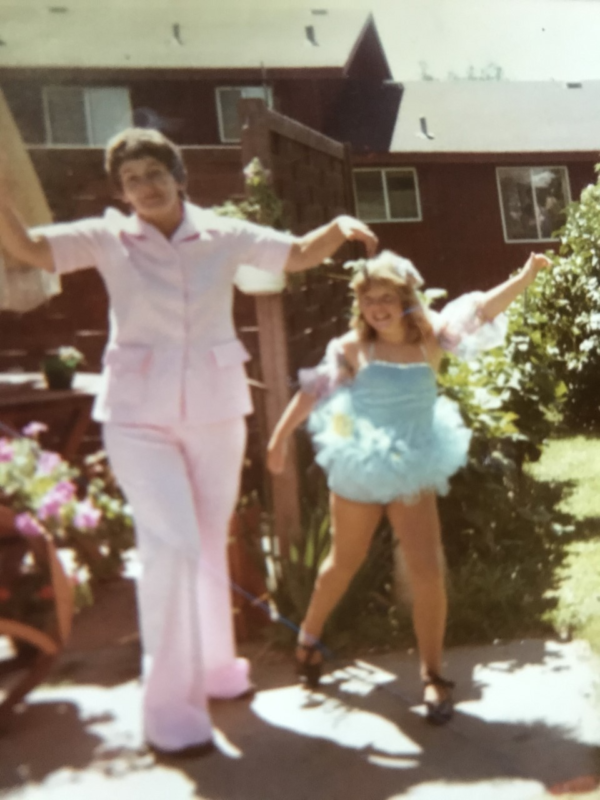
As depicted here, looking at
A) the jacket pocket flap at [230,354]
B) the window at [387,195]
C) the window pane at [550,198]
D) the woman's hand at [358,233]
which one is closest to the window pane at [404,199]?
the window at [387,195]

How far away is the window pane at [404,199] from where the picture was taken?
4.29ft

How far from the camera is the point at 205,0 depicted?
4.17 ft

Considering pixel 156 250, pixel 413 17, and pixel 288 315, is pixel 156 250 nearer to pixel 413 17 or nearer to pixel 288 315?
pixel 288 315

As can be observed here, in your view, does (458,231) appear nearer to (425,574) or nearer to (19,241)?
(425,574)

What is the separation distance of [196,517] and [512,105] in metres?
0.90

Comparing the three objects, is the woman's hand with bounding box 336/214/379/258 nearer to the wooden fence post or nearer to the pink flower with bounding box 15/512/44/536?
the wooden fence post

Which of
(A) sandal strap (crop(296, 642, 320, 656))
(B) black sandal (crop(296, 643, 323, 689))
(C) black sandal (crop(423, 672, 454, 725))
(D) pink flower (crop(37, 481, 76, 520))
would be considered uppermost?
(D) pink flower (crop(37, 481, 76, 520))

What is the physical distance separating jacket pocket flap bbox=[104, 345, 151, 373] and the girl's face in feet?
1.15

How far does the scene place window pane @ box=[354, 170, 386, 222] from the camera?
1351mm

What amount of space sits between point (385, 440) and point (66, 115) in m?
0.69

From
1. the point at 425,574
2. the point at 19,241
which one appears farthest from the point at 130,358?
the point at 425,574

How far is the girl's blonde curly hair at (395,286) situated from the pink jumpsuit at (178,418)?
132 millimetres

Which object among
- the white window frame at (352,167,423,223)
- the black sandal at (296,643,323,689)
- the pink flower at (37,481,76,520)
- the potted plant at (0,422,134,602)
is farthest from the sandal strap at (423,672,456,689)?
the white window frame at (352,167,423,223)

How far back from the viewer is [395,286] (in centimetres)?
126
